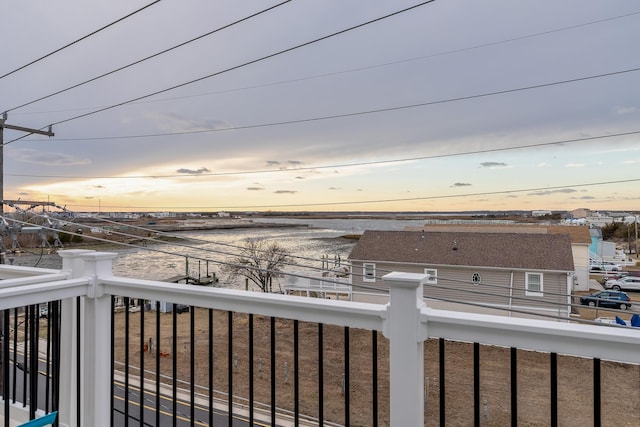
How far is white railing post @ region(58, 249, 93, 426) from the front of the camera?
1.71 meters

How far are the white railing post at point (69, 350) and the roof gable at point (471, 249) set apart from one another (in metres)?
11.8

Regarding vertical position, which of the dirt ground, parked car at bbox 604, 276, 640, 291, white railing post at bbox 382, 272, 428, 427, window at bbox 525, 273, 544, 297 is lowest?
the dirt ground

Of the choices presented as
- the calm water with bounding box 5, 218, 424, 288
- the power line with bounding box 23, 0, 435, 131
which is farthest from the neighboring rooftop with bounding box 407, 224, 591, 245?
the power line with bounding box 23, 0, 435, 131

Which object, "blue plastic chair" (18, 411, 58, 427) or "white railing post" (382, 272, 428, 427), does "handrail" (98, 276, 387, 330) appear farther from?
"blue plastic chair" (18, 411, 58, 427)

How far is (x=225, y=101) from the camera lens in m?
11.5

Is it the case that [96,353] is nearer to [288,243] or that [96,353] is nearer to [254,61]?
[254,61]

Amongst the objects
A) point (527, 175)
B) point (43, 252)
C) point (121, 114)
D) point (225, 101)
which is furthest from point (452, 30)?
point (527, 175)

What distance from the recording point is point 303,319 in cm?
127

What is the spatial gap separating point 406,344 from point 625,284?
20.2 metres

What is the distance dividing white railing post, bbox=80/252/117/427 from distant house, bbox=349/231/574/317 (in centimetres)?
978

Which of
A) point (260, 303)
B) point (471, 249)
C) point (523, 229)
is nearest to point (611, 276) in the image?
point (523, 229)

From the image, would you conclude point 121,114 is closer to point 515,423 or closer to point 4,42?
point 4,42

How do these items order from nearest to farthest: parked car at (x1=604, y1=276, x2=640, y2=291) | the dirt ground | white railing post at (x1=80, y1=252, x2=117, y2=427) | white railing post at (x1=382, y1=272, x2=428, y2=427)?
white railing post at (x1=382, y1=272, x2=428, y2=427) < white railing post at (x1=80, y1=252, x2=117, y2=427) < the dirt ground < parked car at (x1=604, y1=276, x2=640, y2=291)

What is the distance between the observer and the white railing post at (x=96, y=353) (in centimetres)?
166
